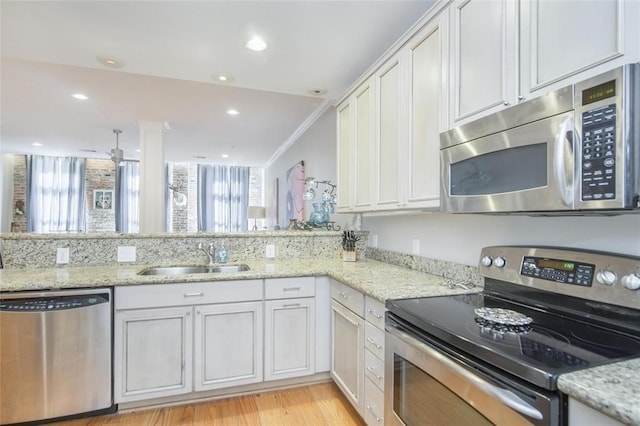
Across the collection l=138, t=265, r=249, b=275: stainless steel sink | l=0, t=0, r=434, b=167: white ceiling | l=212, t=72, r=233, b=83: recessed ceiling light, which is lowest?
l=138, t=265, r=249, b=275: stainless steel sink

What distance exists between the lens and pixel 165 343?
2080mm

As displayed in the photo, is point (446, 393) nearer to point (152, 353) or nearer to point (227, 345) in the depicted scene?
point (227, 345)

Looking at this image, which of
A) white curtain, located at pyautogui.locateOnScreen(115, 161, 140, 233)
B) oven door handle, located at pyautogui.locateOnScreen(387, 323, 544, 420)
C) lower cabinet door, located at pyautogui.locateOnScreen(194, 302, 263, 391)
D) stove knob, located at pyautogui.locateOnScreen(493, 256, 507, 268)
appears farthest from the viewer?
white curtain, located at pyautogui.locateOnScreen(115, 161, 140, 233)

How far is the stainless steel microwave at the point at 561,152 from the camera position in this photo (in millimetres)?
877

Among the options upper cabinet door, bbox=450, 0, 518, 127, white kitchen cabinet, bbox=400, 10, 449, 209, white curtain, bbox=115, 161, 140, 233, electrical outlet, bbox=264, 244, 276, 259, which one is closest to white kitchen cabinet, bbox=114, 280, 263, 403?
electrical outlet, bbox=264, 244, 276, 259

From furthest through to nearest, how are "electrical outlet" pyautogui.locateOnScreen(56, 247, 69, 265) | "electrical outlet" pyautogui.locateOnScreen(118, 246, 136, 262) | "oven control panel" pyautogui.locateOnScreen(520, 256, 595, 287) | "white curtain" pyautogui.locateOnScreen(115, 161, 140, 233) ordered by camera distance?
"white curtain" pyautogui.locateOnScreen(115, 161, 140, 233) < "electrical outlet" pyautogui.locateOnScreen(118, 246, 136, 262) < "electrical outlet" pyautogui.locateOnScreen(56, 247, 69, 265) < "oven control panel" pyautogui.locateOnScreen(520, 256, 595, 287)

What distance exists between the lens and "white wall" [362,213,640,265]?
1.18 metres

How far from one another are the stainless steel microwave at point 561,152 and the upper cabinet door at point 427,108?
0.22 meters

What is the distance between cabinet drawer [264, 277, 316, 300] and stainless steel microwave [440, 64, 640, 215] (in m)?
1.28

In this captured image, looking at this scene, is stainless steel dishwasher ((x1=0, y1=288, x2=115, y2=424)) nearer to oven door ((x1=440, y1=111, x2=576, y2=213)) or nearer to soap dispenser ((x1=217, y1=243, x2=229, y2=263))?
soap dispenser ((x1=217, y1=243, x2=229, y2=263))

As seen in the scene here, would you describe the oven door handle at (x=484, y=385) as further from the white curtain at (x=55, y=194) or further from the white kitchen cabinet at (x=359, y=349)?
the white curtain at (x=55, y=194)

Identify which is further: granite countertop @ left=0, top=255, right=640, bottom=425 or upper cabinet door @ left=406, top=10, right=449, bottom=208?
upper cabinet door @ left=406, top=10, right=449, bottom=208

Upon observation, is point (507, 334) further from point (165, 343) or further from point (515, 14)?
point (165, 343)

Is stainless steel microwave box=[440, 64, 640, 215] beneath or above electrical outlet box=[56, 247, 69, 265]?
above
